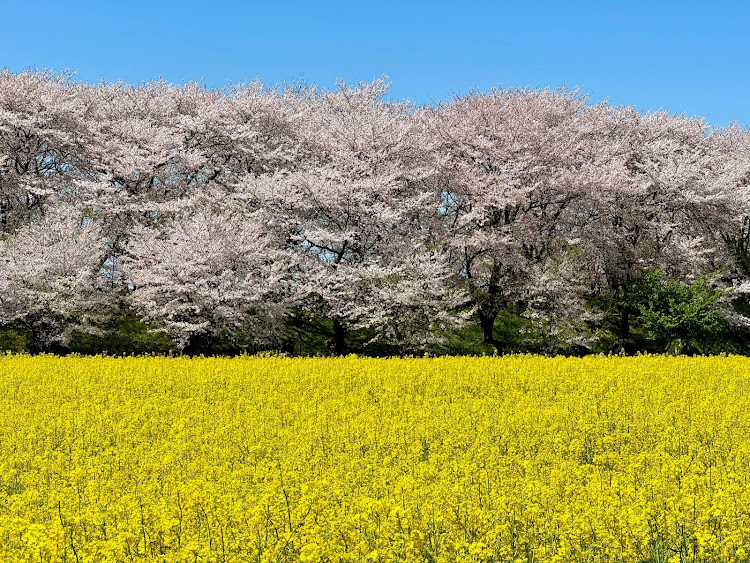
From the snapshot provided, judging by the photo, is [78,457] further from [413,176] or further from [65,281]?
[413,176]

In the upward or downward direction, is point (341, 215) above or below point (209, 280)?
above

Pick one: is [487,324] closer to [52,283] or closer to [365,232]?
[365,232]

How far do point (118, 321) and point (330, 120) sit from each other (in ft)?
45.8

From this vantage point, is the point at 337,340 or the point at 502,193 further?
the point at 502,193

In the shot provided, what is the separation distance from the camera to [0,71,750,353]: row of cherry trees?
29062 mm

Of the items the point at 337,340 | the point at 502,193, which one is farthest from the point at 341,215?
the point at 502,193

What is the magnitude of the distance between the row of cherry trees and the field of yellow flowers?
11859 mm

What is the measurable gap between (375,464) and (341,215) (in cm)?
2349

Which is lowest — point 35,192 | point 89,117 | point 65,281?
point 65,281

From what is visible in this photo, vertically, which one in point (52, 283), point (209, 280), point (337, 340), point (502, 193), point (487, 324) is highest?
point (502, 193)

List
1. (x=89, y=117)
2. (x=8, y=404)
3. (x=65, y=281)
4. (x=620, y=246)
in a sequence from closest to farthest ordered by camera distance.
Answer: (x=8, y=404), (x=65, y=281), (x=620, y=246), (x=89, y=117)

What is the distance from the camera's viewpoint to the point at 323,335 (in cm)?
3247

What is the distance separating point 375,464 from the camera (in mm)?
8414

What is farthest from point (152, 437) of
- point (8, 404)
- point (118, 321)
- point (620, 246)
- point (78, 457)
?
point (620, 246)
